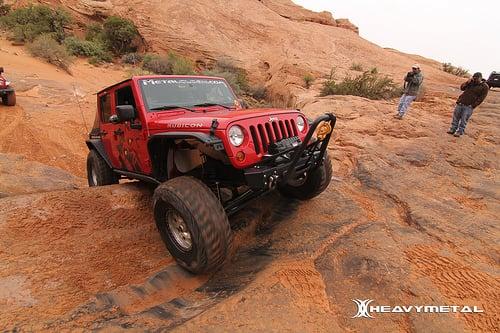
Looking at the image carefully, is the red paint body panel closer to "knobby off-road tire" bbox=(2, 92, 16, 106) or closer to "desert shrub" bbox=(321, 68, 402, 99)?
"knobby off-road tire" bbox=(2, 92, 16, 106)

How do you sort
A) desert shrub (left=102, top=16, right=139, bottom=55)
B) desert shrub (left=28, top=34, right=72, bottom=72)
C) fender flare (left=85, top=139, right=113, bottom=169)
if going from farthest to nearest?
desert shrub (left=102, top=16, right=139, bottom=55)
desert shrub (left=28, top=34, right=72, bottom=72)
fender flare (left=85, top=139, right=113, bottom=169)

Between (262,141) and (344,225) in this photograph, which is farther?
(344,225)

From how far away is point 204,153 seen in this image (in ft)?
10.5

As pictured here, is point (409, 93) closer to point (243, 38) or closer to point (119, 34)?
point (243, 38)

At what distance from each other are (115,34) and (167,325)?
19.3 metres

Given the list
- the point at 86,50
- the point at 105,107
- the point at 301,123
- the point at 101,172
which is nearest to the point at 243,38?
the point at 86,50

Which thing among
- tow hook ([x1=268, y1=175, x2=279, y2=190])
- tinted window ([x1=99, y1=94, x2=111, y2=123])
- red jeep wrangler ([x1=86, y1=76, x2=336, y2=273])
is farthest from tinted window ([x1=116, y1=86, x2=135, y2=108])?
tow hook ([x1=268, y1=175, x2=279, y2=190])

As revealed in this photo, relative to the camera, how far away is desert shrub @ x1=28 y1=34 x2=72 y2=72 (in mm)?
14609

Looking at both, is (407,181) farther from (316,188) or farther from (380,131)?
(380,131)

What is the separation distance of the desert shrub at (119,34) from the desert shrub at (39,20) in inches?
92.6

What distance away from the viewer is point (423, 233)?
11.0 ft

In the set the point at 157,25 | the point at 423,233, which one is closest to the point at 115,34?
the point at 157,25

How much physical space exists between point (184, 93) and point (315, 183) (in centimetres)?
190

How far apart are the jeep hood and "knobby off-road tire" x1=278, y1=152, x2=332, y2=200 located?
71 cm
